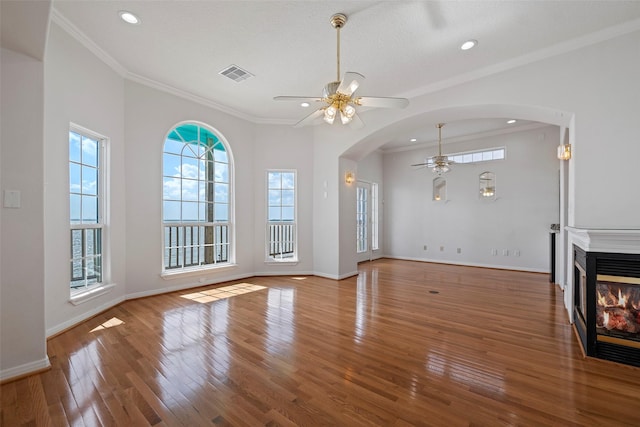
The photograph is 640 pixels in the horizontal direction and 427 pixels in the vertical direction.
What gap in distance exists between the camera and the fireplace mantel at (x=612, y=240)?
7.41 feet

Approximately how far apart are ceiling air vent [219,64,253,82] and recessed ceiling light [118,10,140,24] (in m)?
1.12

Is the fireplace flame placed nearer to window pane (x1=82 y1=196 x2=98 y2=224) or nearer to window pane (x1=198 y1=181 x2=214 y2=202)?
window pane (x1=198 y1=181 x2=214 y2=202)

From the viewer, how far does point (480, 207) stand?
268 inches

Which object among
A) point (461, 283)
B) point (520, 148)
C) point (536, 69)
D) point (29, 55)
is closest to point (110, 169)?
point (29, 55)

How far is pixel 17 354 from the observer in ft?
6.95

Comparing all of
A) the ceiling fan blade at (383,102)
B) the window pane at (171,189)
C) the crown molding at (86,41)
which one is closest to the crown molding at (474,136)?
the ceiling fan blade at (383,102)

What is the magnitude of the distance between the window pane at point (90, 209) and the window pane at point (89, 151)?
452 mm

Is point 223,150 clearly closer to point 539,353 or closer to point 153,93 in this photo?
point 153,93

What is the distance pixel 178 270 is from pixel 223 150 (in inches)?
92.9

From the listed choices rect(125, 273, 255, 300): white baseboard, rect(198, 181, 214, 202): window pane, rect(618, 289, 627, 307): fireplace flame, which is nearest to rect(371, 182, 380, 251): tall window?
rect(125, 273, 255, 300): white baseboard

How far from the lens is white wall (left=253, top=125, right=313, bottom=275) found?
573 cm

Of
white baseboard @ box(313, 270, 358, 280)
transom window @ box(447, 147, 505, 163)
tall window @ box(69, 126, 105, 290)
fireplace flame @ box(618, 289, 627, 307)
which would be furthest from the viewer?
transom window @ box(447, 147, 505, 163)

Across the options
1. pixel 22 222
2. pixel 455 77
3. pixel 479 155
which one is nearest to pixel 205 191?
pixel 22 222

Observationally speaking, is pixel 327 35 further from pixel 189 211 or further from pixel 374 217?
pixel 374 217
